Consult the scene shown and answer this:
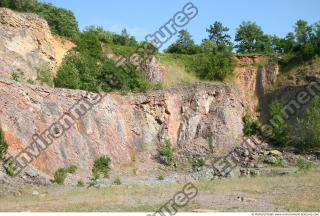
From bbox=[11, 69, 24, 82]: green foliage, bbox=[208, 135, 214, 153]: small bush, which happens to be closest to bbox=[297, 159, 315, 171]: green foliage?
bbox=[208, 135, 214, 153]: small bush

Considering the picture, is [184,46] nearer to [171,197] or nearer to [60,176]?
[60,176]

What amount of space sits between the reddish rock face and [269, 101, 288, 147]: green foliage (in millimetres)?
2511

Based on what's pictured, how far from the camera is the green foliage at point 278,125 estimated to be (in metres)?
35.9

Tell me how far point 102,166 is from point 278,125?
1517 cm

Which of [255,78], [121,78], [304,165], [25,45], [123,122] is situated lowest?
[304,165]

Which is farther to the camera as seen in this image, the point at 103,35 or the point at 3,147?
the point at 103,35

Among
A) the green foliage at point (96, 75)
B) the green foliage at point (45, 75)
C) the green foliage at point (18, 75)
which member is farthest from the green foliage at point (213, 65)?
the green foliage at point (18, 75)

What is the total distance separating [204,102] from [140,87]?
5.09 m

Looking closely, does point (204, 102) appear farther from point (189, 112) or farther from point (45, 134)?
point (45, 134)

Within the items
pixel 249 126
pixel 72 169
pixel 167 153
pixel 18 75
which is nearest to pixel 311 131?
pixel 249 126

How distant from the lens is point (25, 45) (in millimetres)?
32562

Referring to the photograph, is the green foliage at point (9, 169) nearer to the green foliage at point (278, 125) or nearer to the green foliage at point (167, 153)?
the green foliage at point (167, 153)

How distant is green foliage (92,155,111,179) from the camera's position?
27188 mm

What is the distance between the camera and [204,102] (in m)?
37.0
